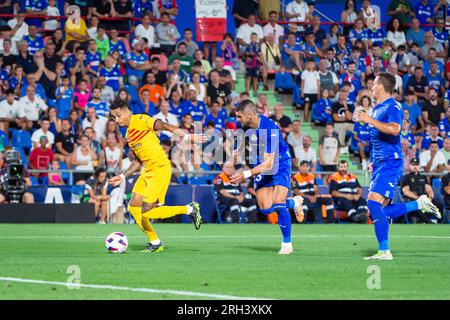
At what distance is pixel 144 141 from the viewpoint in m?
15.0

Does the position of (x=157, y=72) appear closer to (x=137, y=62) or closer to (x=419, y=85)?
(x=137, y=62)

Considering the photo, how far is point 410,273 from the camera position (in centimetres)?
1104

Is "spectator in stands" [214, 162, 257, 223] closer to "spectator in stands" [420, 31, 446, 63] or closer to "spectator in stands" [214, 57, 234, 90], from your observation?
"spectator in stands" [214, 57, 234, 90]

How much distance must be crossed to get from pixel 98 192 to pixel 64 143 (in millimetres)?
1736

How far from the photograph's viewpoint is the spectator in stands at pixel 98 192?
24.8 metres

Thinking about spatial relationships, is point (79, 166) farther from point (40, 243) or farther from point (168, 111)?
point (40, 243)

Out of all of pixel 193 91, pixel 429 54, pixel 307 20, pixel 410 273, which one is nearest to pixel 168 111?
pixel 193 91

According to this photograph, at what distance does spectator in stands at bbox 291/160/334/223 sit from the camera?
84.4 ft

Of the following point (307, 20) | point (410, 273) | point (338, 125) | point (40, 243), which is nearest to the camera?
point (410, 273)

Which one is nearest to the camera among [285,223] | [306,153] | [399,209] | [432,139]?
[399,209]

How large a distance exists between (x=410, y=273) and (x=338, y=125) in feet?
59.2

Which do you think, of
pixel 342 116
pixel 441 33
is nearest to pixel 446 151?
pixel 342 116

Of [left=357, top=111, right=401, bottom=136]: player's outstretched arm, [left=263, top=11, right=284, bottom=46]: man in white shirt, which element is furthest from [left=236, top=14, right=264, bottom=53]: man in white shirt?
[left=357, top=111, right=401, bottom=136]: player's outstretched arm

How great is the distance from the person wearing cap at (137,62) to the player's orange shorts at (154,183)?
1336 centimetres
